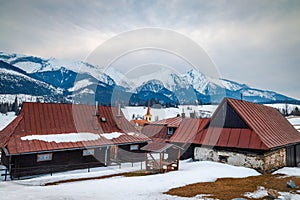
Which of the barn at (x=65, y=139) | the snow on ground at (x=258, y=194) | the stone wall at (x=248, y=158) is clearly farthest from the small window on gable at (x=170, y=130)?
the snow on ground at (x=258, y=194)

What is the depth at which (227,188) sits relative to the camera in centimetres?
1080

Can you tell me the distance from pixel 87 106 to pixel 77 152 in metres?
5.66

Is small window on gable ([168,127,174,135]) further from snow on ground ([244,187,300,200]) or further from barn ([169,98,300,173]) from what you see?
snow on ground ([244,187,300,200])

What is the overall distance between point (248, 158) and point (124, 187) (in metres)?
10.2

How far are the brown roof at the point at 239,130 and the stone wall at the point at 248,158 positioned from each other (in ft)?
2.17

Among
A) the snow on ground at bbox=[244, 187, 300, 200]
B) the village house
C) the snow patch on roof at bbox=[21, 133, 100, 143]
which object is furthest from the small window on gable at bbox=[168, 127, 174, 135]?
the snow on ground at bbox=[244, 187, 300, 200]

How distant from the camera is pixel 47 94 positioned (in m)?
149

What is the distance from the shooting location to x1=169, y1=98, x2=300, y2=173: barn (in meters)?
16.4

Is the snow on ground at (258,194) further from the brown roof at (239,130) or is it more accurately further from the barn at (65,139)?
the barn at (65,139)

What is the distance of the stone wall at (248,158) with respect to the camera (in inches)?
631

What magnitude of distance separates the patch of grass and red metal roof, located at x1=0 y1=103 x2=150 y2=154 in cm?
997

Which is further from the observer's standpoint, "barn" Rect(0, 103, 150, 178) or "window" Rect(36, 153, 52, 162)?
"window" Rect(36, 153, 52, 162)

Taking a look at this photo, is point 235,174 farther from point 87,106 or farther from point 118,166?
point 87,106

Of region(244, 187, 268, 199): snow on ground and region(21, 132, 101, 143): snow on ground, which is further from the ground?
region(21, 132, 101, 143): snow on ground
